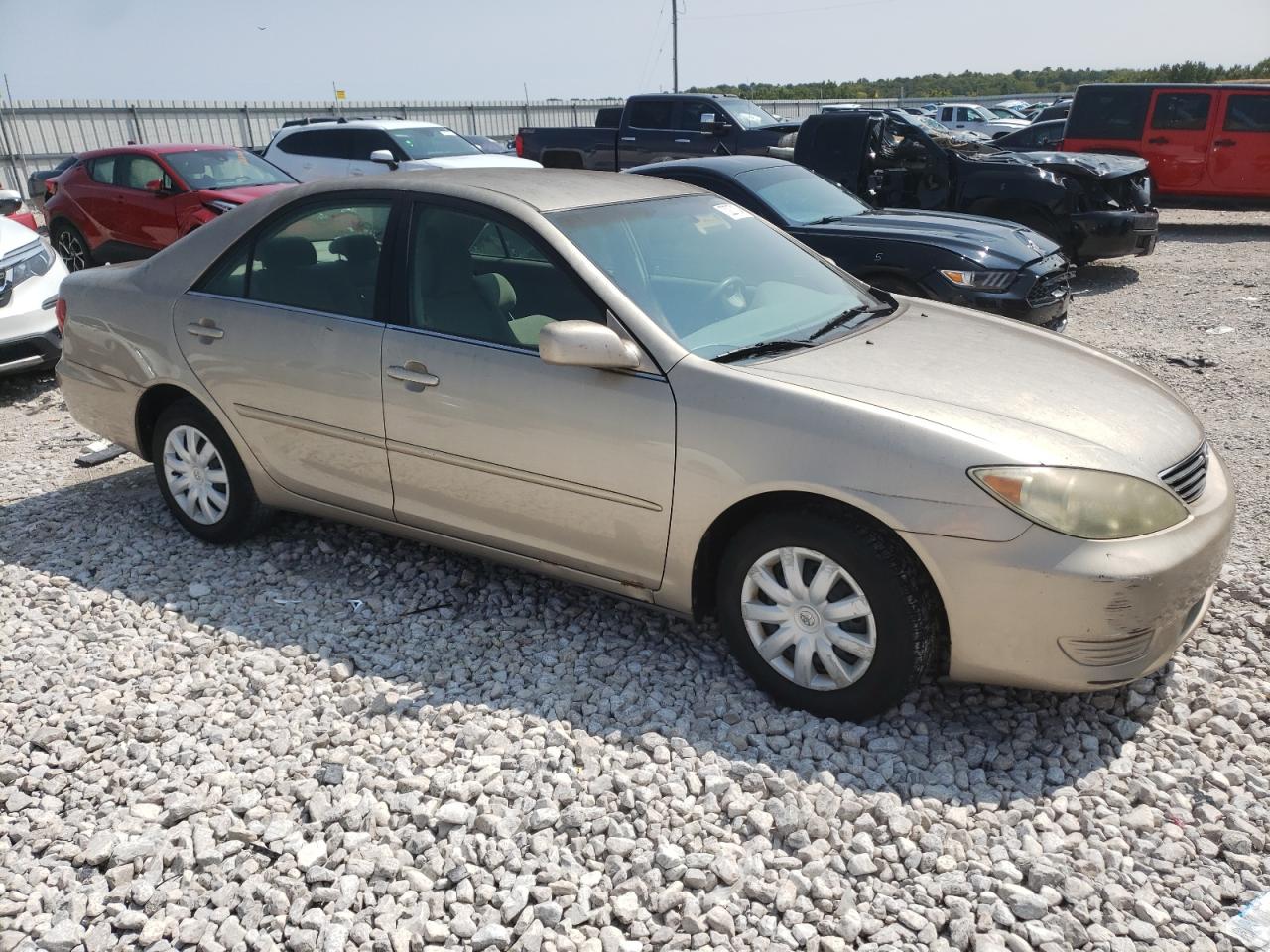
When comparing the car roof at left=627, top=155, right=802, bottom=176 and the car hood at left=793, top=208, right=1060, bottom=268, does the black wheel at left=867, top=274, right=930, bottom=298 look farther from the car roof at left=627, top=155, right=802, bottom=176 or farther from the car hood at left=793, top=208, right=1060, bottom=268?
the car roof at left=627, top=155, right=802, bottom=176

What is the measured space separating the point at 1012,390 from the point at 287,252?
2895mm

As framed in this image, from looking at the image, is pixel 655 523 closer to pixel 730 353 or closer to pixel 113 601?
pixel 730 353

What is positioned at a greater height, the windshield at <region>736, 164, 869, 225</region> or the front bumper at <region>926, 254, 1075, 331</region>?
the windshield at <region>736, 164, 869, 225</region>

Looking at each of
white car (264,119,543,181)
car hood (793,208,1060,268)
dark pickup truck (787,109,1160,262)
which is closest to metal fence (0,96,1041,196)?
white car (264,119,543,181)

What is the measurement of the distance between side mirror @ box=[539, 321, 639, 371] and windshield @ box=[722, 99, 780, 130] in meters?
13.2

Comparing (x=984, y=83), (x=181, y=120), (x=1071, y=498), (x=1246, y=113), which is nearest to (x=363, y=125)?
(x=1246, y=113)

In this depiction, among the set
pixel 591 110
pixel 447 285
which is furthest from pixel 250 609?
pixel 591 110

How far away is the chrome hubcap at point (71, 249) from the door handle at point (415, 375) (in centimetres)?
1061

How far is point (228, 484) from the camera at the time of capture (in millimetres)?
4555

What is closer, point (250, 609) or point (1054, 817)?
point (1054, 817)

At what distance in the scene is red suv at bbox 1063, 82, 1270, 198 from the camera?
45.4 feet

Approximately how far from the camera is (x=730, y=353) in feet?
11.2

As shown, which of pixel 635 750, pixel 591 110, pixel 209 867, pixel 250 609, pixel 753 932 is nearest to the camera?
pixel 753 932

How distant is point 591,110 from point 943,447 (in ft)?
108
